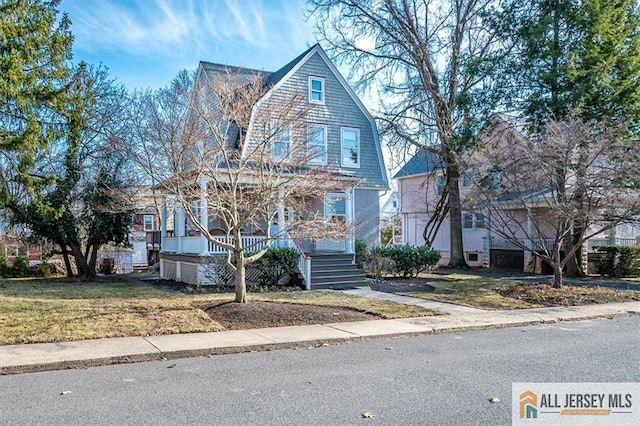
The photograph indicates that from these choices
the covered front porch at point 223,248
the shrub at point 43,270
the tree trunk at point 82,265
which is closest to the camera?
the covered front porch at point 223,248

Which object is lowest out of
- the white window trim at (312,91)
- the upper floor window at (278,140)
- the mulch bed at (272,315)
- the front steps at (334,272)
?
the mulch bed at (272,315)

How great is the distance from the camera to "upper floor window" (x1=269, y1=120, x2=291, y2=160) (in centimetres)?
1077

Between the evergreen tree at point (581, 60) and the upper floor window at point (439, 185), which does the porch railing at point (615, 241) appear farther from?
the upper floor window at point (439, 185)

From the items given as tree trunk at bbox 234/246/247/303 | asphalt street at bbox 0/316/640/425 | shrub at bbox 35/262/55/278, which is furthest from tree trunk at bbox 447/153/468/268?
shrub at bbox 35/262/55/278

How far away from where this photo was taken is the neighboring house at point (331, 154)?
18.3 m

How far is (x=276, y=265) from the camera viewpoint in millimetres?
16078

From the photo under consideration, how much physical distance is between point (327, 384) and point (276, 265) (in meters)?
10.5

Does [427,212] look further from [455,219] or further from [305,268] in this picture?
[305,268]

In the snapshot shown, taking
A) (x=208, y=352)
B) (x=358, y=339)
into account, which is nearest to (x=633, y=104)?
(x=358, y=339)

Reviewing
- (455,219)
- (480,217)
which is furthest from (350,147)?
(480,217)

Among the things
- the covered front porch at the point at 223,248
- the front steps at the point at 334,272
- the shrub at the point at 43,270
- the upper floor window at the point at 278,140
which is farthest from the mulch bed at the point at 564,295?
the shrub at the point at 43,270

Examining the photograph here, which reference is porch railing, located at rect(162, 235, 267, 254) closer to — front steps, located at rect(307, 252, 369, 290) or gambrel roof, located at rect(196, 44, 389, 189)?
front steps, located at rect(307, 252, 369, 290)

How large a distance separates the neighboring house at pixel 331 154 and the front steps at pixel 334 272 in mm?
85

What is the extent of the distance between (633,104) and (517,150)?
6155 mm
